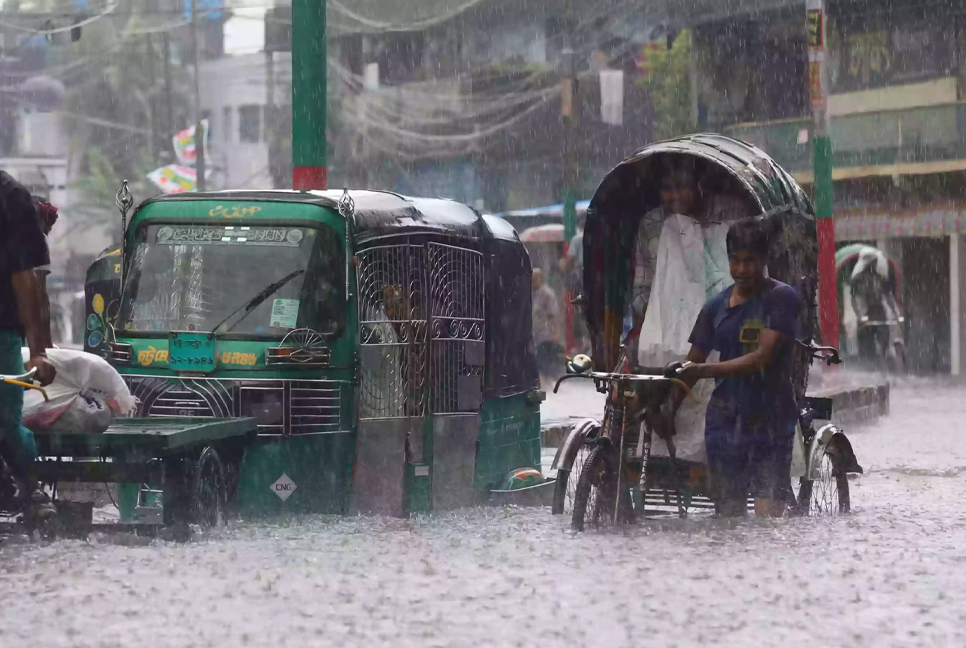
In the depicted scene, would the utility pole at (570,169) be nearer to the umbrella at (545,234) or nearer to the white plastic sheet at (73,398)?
the umbrella at (545,234)

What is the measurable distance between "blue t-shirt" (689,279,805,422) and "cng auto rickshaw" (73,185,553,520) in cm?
221

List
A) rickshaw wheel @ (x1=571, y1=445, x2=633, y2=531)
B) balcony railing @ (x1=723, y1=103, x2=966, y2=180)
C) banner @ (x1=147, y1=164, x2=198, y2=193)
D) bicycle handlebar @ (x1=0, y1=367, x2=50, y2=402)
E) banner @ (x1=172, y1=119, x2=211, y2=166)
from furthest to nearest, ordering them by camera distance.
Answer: banner @ (x1=172, y1=119, x2=211, y2=166), banner @ (x1=147, y1=164, x2=198, y2=193), balcony railing @ (x1=723, y1=103, x2=966, y2=180), rickshaw wheel @ (x1=571, y1=445, x2=633, y2=531), bicycle handlebar @ (x1=0, y1=367, x2=50, y2=402)

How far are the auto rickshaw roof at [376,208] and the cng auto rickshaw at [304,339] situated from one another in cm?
1

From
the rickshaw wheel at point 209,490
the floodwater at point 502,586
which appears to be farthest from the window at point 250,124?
the rickshaw wheel at point 209,490

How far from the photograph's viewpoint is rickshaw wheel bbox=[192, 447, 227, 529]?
352 inches

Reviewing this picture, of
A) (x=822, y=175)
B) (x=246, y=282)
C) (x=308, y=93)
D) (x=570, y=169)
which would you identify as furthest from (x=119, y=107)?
(x=246, y=282)

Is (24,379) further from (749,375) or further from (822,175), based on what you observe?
(822,175)

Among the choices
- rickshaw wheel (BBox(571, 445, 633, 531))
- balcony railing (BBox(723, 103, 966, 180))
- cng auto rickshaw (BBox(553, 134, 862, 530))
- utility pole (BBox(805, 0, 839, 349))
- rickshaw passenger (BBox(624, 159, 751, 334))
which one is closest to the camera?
rickshaw wheel (BBox(571, 445, 633, 531))

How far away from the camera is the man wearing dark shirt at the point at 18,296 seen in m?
8.18

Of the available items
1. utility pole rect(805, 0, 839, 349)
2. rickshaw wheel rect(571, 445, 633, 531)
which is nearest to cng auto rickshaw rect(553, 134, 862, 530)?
rickshaw wheel rect(571, 445, 633, 531)

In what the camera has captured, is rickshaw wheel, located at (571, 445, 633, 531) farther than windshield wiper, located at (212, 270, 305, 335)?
No

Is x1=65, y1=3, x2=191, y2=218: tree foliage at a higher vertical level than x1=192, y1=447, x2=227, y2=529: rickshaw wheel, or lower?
higher

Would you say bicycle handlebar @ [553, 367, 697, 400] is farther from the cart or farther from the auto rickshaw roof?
the auto rickshaw roof

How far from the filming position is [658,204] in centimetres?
1071
